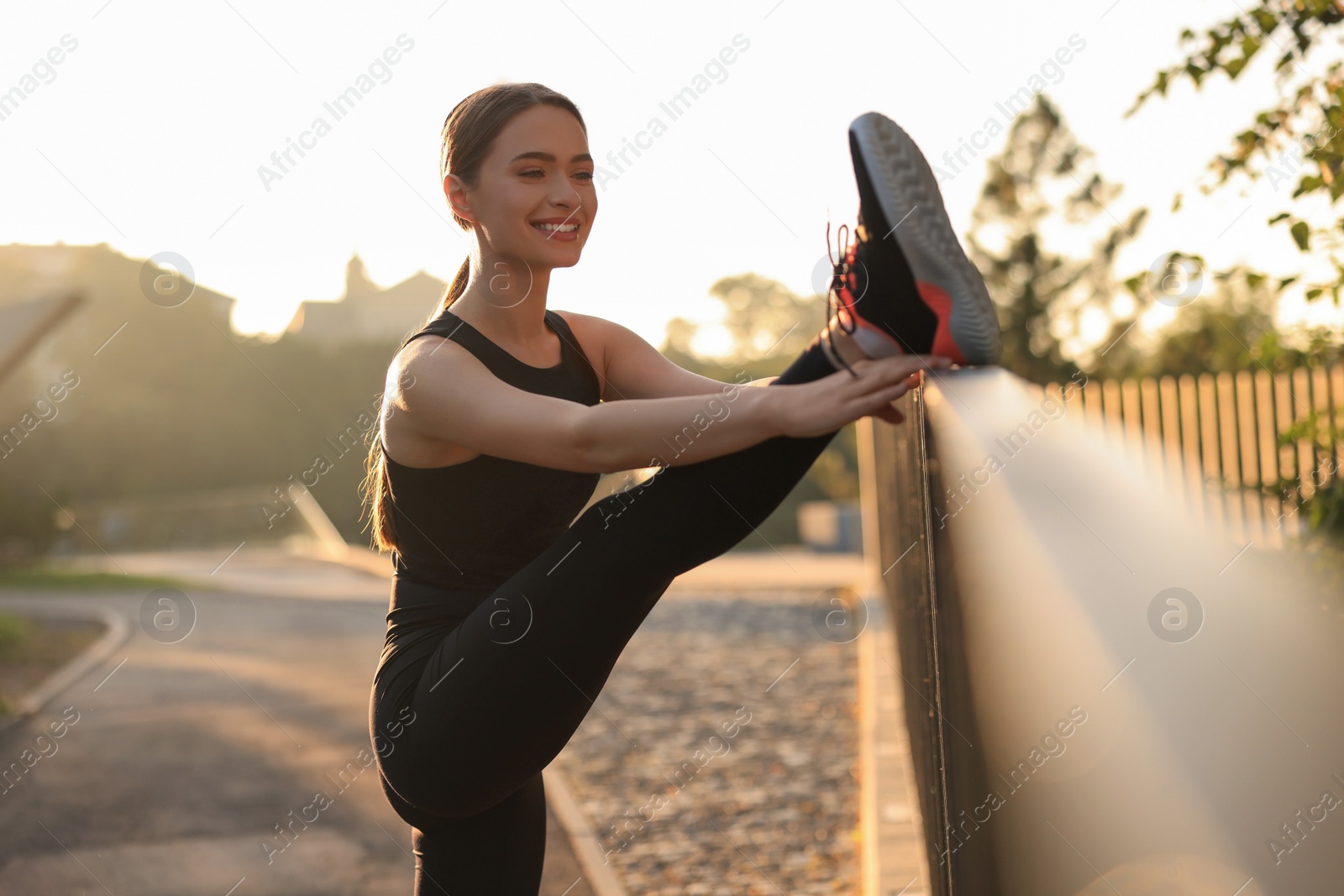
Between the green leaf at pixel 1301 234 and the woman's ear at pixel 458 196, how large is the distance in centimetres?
188

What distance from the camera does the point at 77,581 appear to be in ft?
53.1

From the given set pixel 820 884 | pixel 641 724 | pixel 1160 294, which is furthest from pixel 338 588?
pixel 1160 294

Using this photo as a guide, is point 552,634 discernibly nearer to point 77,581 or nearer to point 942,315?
point 942,315

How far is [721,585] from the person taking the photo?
15.3 m

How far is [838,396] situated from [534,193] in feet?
2.51

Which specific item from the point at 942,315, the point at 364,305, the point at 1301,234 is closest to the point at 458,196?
the point at 942,315

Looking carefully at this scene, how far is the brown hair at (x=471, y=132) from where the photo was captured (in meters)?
1.98

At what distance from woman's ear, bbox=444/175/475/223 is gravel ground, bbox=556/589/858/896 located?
2.86 meters

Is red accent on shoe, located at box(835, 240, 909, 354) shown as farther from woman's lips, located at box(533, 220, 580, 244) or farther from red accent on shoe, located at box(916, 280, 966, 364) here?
woman's lips, located at box(533, 220, 580, 244)

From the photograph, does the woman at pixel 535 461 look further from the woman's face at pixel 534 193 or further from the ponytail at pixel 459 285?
the ponytail at pixel 459 285

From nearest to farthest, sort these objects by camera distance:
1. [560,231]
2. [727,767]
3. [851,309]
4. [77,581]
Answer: [851,309] < [560,231] < [727,767] < [77,581]

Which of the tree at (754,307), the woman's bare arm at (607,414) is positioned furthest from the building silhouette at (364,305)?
the woman's bare arm at (607,414)

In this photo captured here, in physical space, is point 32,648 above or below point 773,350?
below

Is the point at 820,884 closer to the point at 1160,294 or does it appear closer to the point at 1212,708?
the point at 1160,294
